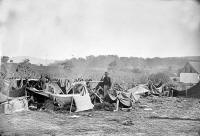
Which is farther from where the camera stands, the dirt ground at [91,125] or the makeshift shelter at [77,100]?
the makeshift shelter at [77,100]

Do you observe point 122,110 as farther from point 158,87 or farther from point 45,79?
point 158,87

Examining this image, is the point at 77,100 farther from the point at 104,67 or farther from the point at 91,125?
the point at 104,67

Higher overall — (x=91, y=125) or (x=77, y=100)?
(x=77, y=100)

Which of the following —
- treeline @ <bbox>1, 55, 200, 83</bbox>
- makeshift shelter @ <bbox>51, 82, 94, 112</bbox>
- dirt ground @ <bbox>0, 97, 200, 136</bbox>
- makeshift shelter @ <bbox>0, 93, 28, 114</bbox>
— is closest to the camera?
dirt ground @ <bbox>0, 97, 200, 136</bbox>

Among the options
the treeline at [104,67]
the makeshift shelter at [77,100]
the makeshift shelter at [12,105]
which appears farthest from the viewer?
the treeline at [104,67]

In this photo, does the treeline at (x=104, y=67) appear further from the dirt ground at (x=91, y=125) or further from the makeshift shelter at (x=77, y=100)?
the dirt ground at (x=91, y=125)

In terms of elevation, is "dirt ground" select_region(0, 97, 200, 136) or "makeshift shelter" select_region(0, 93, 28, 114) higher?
"makeshift shelter" select_region(0, 93, 28, 114)

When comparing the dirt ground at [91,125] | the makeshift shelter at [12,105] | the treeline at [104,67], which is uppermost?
the treeline at [104,67]

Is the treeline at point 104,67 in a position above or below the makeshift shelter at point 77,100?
above

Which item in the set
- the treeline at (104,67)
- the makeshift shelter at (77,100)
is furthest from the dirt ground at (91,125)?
the treeline at (104,67)

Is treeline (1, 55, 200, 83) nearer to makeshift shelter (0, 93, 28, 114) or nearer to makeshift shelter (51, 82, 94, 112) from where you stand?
makeshift shelter (0, 93, 28, 114)

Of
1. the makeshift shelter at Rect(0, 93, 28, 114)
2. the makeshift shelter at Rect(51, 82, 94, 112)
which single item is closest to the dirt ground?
the makeshift shelter at Rect(0, 93, 28, 114)

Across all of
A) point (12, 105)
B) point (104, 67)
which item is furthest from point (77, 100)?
point (104, 67)

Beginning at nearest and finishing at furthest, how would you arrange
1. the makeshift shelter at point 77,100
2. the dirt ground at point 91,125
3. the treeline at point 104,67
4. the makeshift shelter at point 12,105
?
the dirt ground at point 91,125
the makeshift shelter at point 12,105
the makeshift shelter at point 77,100
the treeline at point 104,67
